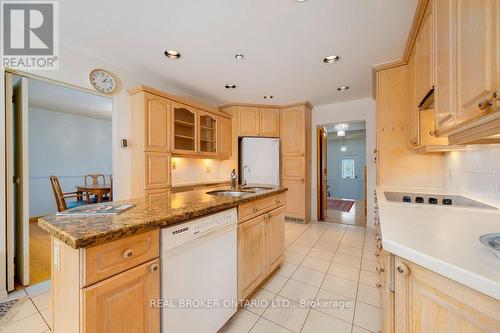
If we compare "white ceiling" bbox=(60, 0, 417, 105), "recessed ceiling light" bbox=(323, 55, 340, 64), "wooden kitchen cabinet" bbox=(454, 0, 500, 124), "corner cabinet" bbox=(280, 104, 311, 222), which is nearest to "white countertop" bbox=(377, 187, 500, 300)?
"wooden kitchen cabinet" bbox=(454, 0, 500, 124)

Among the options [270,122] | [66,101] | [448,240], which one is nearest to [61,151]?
[66,101]

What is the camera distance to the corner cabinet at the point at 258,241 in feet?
5.18

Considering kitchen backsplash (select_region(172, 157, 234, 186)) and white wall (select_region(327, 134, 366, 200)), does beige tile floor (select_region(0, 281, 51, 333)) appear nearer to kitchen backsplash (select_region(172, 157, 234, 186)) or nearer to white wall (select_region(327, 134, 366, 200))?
kitchen backsplash (select_region(172, 157, 234, 186))

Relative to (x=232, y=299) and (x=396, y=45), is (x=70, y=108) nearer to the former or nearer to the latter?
(x=232, y=299)

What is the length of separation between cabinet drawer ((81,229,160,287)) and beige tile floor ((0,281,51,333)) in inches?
52.6

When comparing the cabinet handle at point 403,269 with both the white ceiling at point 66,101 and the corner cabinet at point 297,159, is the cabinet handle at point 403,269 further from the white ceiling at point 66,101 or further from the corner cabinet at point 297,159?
the white ceiling at point 66,101

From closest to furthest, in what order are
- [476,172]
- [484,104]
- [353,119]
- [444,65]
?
[484,104] < [444,65] < [476,172] < [353,119]

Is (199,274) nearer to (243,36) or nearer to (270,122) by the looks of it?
(243,36)

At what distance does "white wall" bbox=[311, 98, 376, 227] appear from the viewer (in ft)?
12.3

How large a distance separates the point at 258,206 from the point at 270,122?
274cm

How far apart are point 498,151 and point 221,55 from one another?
2.42m

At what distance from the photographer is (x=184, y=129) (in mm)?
3330

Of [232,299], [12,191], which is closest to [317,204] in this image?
[232,299]

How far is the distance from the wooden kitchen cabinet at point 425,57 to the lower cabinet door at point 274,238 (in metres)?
1.53
